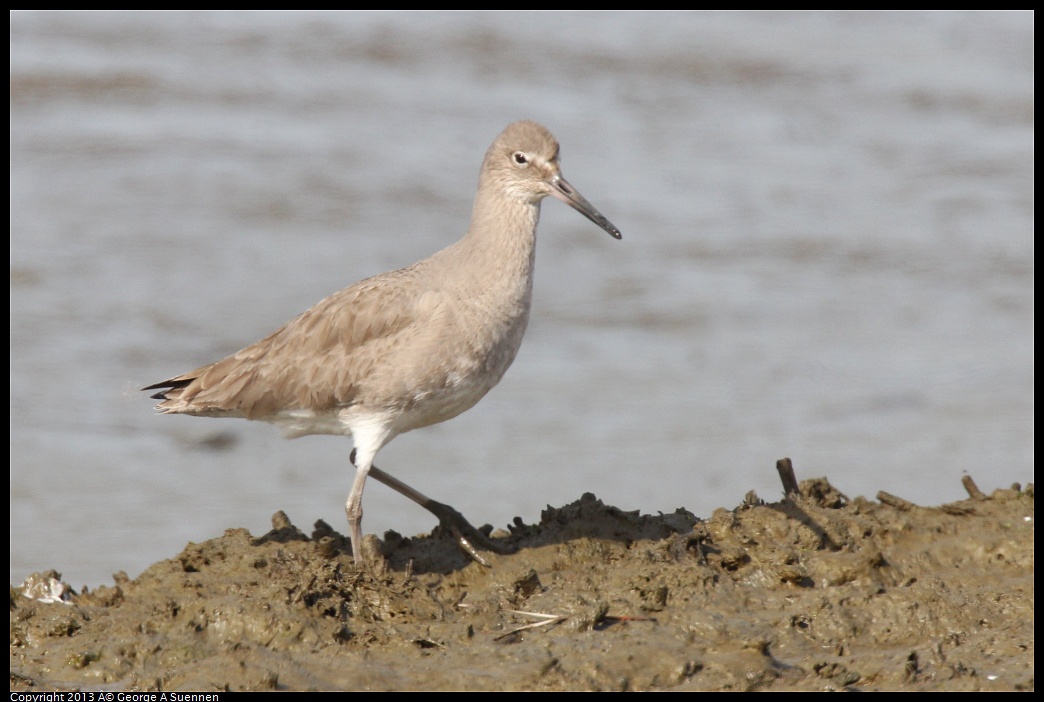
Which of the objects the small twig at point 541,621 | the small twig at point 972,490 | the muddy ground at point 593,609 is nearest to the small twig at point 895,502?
the muddy ground at point 593,609

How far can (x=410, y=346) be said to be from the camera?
6617 mm

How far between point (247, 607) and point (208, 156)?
9.40 meters

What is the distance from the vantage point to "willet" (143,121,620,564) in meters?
6.61

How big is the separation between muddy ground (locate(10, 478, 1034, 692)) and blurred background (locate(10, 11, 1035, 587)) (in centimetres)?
209

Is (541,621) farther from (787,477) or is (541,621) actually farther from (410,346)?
(787,477)

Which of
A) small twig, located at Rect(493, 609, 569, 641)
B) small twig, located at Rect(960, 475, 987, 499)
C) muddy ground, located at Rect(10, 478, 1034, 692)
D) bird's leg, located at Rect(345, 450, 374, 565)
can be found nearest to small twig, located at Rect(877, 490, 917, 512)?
muddy ground, located at Rect(10, 478, 1034, 692)

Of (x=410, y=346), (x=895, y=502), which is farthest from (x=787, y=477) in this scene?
(x=410, y=346)

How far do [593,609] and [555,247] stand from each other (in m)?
7.57

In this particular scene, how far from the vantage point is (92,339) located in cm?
1074

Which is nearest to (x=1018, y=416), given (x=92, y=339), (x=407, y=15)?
(x=92, y=339)

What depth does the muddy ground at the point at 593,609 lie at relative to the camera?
5.17 m

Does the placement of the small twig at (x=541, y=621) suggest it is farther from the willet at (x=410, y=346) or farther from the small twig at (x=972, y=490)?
the small twig at (x=972, y=490)

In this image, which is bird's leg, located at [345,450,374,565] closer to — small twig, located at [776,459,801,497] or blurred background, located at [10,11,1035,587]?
blurred background, located at [10,11,1035,587]
